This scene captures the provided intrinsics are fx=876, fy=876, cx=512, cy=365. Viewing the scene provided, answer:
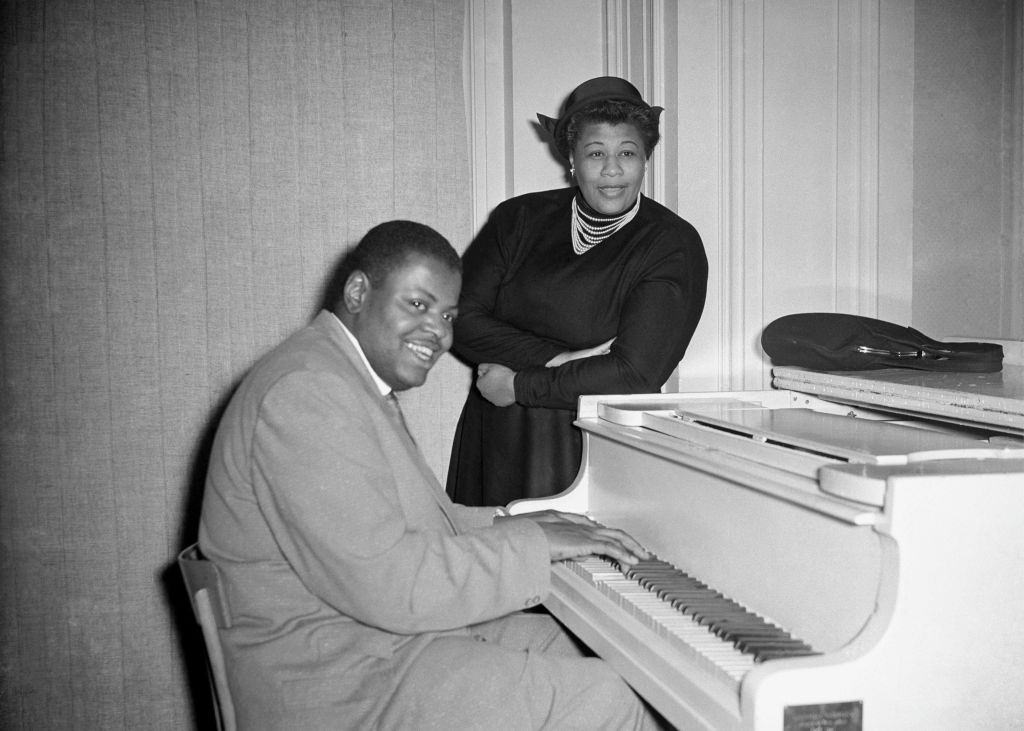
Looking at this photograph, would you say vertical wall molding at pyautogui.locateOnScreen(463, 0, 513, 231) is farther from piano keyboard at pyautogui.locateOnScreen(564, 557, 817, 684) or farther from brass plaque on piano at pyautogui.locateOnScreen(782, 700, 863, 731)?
brass plaque on piano at pyautogui.locateOnScreen(782, 700, 863, 731)

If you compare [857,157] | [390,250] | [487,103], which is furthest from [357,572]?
[857,157]

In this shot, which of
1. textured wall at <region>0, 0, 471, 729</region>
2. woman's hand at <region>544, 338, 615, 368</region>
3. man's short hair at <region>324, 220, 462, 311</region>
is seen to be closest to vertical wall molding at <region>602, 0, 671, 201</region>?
textured wall at <region>0, 0, 471, 729</region>

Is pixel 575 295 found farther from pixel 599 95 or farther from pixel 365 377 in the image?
pixel 365 377

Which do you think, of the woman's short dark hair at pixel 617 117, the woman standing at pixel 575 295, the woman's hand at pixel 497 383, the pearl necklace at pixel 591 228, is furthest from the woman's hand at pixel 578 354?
the woman's short dark hair at pixel 617 117

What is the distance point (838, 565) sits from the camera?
1296 millimetres

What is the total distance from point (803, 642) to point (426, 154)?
2.20 metres

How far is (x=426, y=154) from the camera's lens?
3059mm

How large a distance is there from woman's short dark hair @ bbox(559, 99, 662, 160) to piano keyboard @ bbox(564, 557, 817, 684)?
4.00 feet

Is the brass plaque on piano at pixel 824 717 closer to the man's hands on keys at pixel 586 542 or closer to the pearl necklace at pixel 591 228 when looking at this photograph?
the man's hands on keys at pixel 586 542

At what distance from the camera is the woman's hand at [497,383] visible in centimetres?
238

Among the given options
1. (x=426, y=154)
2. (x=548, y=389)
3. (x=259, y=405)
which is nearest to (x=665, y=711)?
(x=259, y=405)

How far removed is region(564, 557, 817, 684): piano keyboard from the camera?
129cm

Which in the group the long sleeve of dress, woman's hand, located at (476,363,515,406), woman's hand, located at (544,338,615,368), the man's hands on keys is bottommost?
the man's hands on keys

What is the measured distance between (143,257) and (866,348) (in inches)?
87.6
